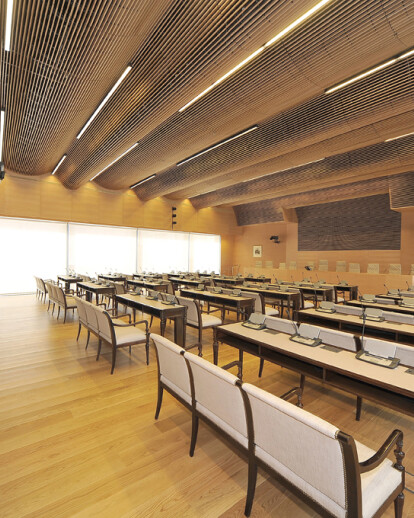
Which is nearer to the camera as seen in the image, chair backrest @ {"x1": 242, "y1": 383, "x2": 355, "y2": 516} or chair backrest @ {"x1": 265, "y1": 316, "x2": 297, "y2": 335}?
chair backrest @ {"x1": 242, "y1": 383, "x2": 355, "y2": 516}

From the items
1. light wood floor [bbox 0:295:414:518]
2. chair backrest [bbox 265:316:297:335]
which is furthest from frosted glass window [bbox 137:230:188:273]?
chair backrest [bbox 265:316:297:335]

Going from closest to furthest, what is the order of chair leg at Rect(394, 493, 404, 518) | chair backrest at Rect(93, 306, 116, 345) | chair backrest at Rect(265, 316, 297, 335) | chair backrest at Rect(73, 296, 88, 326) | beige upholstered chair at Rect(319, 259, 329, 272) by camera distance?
chair leg at Rect(394, 493, 404, 518) < chair backrest at Rect(265, 316, 297, 335) < chair backrest at Rect(93, 306, 116, 345) < chair backrest at Rect(73, 296, 88, 326) < beige upholstered chair at Rect(319, 259, 329, 272)

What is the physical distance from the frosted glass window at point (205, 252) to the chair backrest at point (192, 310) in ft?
36.7

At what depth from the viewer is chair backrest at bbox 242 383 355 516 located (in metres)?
1.24

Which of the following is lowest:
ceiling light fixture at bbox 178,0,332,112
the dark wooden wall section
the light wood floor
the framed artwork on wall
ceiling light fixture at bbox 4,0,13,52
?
the light wood floor

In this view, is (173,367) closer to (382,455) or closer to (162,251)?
(382,455)

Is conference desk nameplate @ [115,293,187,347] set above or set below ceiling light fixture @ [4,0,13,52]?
below

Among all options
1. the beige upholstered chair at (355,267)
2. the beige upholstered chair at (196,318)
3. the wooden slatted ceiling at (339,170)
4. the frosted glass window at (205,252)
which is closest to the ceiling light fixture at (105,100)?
the beige upholstered chair at (196,318)

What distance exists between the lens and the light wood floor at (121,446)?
1802 mm

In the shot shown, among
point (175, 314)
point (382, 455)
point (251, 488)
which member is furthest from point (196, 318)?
point (382, 455)

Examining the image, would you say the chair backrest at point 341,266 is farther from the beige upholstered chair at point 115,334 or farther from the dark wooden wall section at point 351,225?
the beige upholstered chair at point 115,334

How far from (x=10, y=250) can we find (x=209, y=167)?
824 cm

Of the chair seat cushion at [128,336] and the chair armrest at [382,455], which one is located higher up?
the chair armrest at [382,455]

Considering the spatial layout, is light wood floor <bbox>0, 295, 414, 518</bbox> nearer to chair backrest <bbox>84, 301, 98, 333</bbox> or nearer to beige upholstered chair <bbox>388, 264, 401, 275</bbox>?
chair backrest <bbox>84, 301, 98, 333</bbox>
